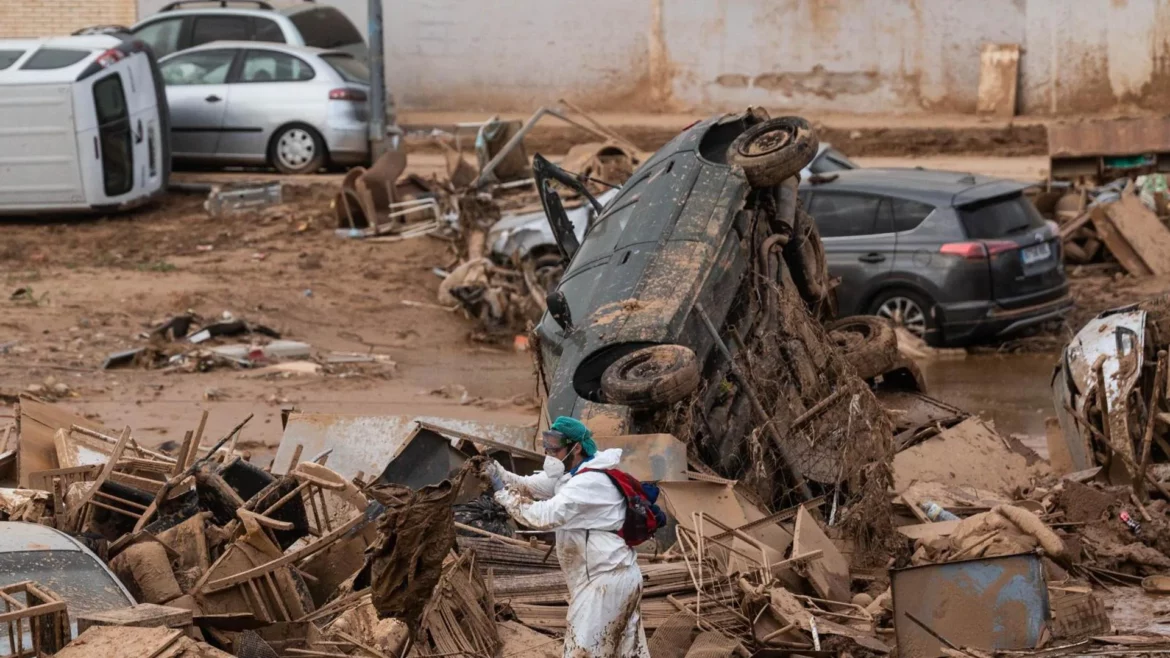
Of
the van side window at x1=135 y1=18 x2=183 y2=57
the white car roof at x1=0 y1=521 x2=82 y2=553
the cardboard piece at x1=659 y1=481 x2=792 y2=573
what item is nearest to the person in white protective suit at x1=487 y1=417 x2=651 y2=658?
the cardboard piece at x1=659 y1=481 x2=792 y2=573

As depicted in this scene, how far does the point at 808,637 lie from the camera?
7.81 meters

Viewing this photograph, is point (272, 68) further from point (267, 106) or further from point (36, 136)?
point (36, 136)

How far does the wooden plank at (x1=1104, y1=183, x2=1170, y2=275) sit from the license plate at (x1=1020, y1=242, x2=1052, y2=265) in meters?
3.01

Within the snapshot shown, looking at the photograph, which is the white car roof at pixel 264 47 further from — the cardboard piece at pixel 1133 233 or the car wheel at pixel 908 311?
the cardboard piece at pixel 1133 233

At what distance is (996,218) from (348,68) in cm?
952

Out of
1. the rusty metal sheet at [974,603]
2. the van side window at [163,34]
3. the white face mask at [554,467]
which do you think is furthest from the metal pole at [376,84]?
the rusty metal sheet at [974,603]

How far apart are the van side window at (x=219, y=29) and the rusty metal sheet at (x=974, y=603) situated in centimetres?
1671

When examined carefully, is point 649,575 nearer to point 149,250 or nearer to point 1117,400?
point 1117,400

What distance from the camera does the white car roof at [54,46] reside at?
19000 millimetres

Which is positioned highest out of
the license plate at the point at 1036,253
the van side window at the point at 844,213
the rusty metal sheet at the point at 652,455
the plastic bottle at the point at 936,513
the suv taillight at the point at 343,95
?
the rusty metal sheet at the point at 652,455

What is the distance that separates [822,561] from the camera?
861 cm

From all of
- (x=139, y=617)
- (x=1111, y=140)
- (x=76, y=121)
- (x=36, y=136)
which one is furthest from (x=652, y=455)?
(x=1111, y=140)

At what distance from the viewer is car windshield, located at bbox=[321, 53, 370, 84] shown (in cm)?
2150

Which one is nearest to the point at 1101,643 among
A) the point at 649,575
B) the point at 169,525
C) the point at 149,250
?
the point at 649,575
